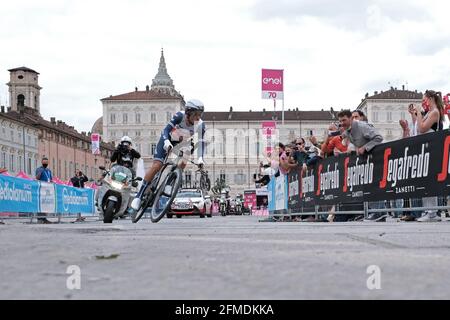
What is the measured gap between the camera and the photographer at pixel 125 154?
1373cm

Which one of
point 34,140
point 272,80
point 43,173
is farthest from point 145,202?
point 34,140

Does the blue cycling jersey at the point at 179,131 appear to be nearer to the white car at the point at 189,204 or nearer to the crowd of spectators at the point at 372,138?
the crowd of spectators at the point at 372,138

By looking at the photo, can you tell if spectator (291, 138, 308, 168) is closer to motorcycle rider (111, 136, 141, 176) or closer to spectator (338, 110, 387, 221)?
spectator (338, 110, 387, 221)

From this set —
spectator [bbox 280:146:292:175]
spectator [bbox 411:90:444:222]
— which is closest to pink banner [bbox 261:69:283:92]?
spectator [bbox 280:146:292:175]

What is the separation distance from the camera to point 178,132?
11.1 meters

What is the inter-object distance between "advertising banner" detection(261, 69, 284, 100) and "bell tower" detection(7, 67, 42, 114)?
4063 inches

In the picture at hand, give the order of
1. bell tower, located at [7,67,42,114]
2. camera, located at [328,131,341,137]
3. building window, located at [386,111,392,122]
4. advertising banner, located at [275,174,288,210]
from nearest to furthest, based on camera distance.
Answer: camera, located at [328,131,341,137], advertising banner, located at [275,174,288,210], bell tower, located at [7,67,42,114], building window, located at [386,111,392,122]

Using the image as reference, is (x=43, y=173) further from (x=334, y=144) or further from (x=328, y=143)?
(x=334, y=144)

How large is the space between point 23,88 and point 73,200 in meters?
120

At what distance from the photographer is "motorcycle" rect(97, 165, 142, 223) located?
44.5 feet

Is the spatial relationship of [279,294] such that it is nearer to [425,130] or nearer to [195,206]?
[425,130]

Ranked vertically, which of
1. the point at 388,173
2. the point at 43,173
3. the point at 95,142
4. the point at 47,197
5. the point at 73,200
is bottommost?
the point at 73,200

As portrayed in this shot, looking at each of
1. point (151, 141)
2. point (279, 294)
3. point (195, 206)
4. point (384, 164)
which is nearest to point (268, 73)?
point (195, 206)

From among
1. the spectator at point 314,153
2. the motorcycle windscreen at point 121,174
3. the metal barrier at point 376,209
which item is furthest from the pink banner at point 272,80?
the motorcycle windscreen at point 121,174
